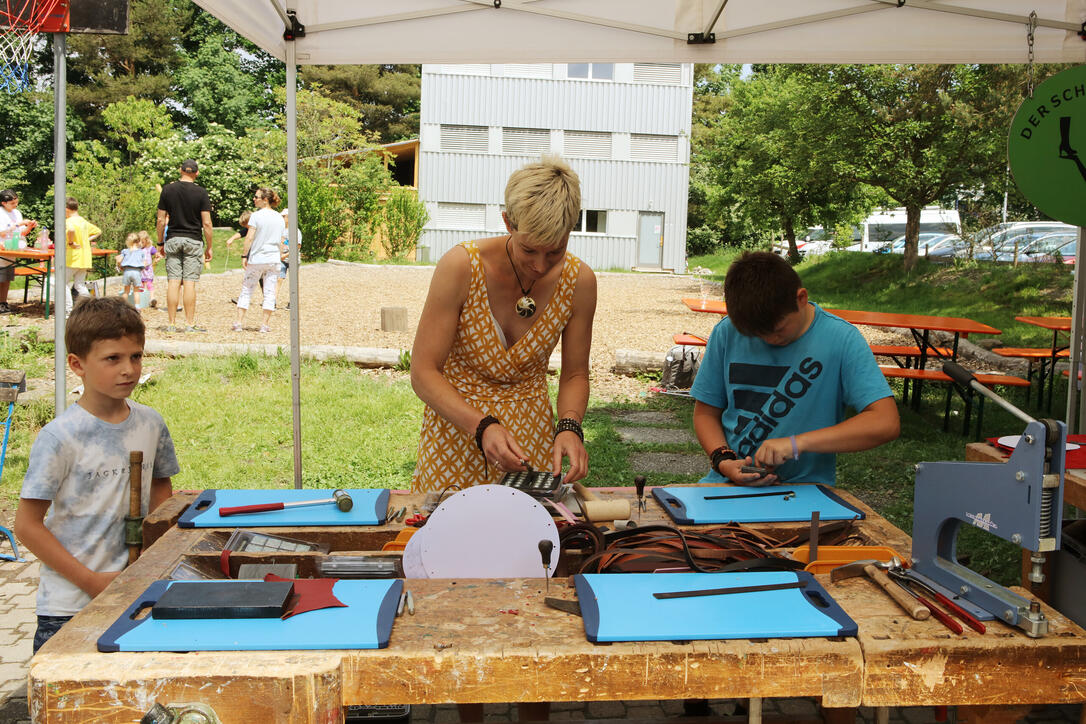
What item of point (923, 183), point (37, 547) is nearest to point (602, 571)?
point (37, 547)

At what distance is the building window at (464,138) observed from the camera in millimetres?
27156

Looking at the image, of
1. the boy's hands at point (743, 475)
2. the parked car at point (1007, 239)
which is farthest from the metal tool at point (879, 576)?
the parked car at point (1007, 239)

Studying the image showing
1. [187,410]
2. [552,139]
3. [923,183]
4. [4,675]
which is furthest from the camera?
[552,139]

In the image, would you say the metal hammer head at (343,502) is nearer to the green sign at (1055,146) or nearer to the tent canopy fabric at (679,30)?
the tent canopy fabric at (679,30)

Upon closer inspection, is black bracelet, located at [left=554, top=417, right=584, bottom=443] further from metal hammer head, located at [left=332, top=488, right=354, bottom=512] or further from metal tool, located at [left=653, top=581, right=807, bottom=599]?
metal tool, located at [left=653, top=581, right=807, bottom=599]

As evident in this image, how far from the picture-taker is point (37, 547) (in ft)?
7.29

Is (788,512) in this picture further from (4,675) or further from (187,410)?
(187,410)

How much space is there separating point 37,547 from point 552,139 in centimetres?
2607

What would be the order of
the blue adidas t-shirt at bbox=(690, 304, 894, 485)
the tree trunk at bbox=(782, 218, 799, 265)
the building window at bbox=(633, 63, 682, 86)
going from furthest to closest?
the building window at bbox=(633, 63, 682, 86), the tree trunk at bbox=(782, 218, 799, 265), the blue adidas t-shirt at bbox=(690, 304, 894, 485)

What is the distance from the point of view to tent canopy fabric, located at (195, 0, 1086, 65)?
3.81 m

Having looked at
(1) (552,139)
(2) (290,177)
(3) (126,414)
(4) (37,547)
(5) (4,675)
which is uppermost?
(1) (552,139)

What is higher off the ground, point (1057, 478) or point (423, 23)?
point (423, 23)

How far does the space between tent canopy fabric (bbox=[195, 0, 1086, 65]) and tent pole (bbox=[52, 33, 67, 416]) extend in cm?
82

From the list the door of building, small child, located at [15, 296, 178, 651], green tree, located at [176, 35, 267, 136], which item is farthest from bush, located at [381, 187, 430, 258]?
small child, located at [15, 296, 178, 651]
